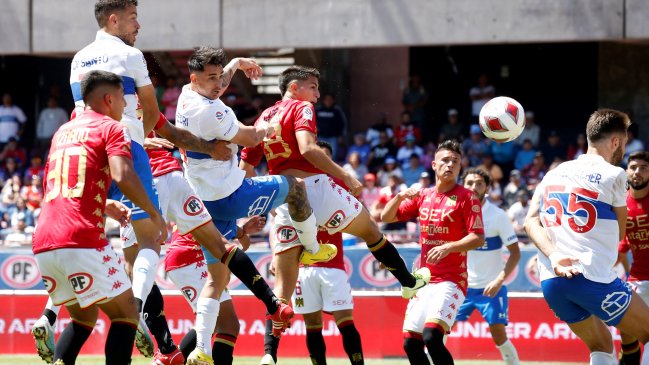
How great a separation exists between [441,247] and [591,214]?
2012 millimetres

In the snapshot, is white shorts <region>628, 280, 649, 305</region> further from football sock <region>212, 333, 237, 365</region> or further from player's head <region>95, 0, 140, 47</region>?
player's head <region>95, 0, 140, 47</region>

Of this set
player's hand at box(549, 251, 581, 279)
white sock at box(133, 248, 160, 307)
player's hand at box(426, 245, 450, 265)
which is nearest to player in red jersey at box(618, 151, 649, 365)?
player's hand at box(426, 245, 450, 265)

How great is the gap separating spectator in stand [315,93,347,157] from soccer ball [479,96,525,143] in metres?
12.7

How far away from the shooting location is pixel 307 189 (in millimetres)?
9555

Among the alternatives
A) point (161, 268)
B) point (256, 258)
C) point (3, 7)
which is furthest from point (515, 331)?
point (3, 7)

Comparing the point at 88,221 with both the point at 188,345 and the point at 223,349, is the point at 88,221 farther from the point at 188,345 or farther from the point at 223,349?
the point at 188,345

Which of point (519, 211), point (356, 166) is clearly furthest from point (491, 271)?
point (356, 166)

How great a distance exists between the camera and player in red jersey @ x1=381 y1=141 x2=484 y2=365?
32.1 ft

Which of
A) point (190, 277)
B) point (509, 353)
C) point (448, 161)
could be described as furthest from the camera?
point (509, 353)

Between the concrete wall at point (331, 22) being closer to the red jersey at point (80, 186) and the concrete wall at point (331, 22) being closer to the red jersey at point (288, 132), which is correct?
the red jersey at point (288, 132)

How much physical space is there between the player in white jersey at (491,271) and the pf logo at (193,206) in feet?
12.5

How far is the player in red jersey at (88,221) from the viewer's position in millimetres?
7238

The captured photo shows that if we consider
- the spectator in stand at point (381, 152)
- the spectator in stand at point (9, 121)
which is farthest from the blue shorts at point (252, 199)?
the spectator in stand at point (9, 121)

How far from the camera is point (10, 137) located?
2420 centimetres
